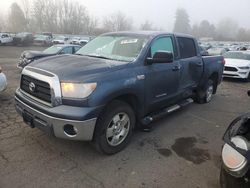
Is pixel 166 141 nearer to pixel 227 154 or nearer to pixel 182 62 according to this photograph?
pixel 182 62

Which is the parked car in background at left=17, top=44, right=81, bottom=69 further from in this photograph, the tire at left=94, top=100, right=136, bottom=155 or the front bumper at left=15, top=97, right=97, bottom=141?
the front bumper at left=15, top=97, right=97, bottom=141

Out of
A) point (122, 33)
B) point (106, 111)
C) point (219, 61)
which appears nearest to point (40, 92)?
point (106, 111)

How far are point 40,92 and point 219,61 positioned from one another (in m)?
5.42

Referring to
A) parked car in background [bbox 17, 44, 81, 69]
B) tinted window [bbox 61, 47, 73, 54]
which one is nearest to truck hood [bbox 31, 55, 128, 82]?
parked car in background [bbox 17, 44, 81, 69]

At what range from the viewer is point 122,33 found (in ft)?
16.5

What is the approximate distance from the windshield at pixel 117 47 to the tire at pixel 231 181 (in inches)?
90.9

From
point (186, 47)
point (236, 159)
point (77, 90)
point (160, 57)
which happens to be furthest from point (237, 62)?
point (236, 159)

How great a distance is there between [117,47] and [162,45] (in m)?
0.87

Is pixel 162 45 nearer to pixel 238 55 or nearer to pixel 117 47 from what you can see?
pixel 117 47

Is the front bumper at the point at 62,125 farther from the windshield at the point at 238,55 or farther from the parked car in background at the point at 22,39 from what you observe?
the parked car in background at the point at 22,39

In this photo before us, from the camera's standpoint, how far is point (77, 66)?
3.74 metres

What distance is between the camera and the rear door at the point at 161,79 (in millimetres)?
4370

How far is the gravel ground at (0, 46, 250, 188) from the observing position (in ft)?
10.8

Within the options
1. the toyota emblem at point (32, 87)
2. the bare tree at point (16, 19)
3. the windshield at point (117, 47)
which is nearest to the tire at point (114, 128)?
the windshield at point (117, 47)
